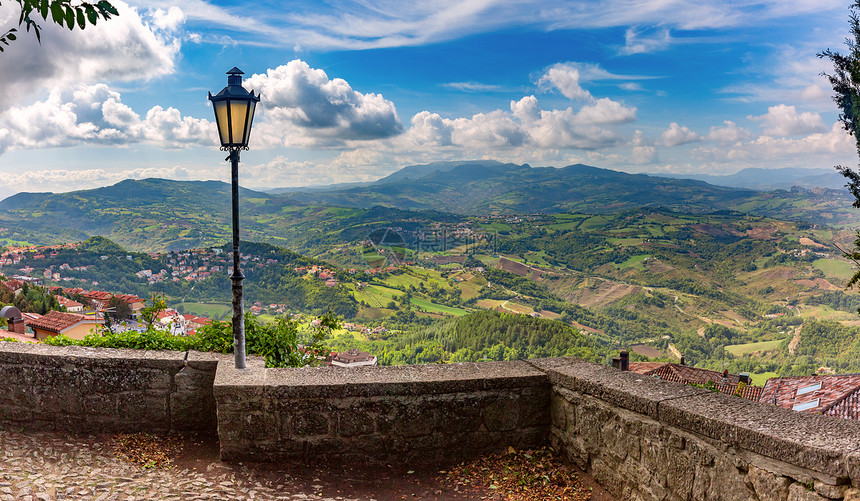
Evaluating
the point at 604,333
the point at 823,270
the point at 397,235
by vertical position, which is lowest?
the point at 604,333

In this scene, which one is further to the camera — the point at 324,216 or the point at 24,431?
the point at 324,216

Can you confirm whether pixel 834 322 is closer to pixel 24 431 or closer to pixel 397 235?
pixel 397 235

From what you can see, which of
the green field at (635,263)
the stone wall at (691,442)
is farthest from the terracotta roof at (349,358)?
the green field at (635,263)

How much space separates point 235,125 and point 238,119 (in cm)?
6

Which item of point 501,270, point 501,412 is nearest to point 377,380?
point 501,412

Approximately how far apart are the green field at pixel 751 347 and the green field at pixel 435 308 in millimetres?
38773

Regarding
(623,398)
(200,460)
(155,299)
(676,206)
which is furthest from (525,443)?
(676,206)

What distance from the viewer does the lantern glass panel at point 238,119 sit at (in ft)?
13.7

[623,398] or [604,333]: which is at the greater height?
[623,398]

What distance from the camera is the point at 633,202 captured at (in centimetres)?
18712

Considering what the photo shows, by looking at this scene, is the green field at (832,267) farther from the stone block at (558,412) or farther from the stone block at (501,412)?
the stone block at (501,412)

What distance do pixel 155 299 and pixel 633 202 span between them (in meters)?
200

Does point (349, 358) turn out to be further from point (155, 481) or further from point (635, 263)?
point (635, 263)

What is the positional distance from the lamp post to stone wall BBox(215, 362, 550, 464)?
810mm
